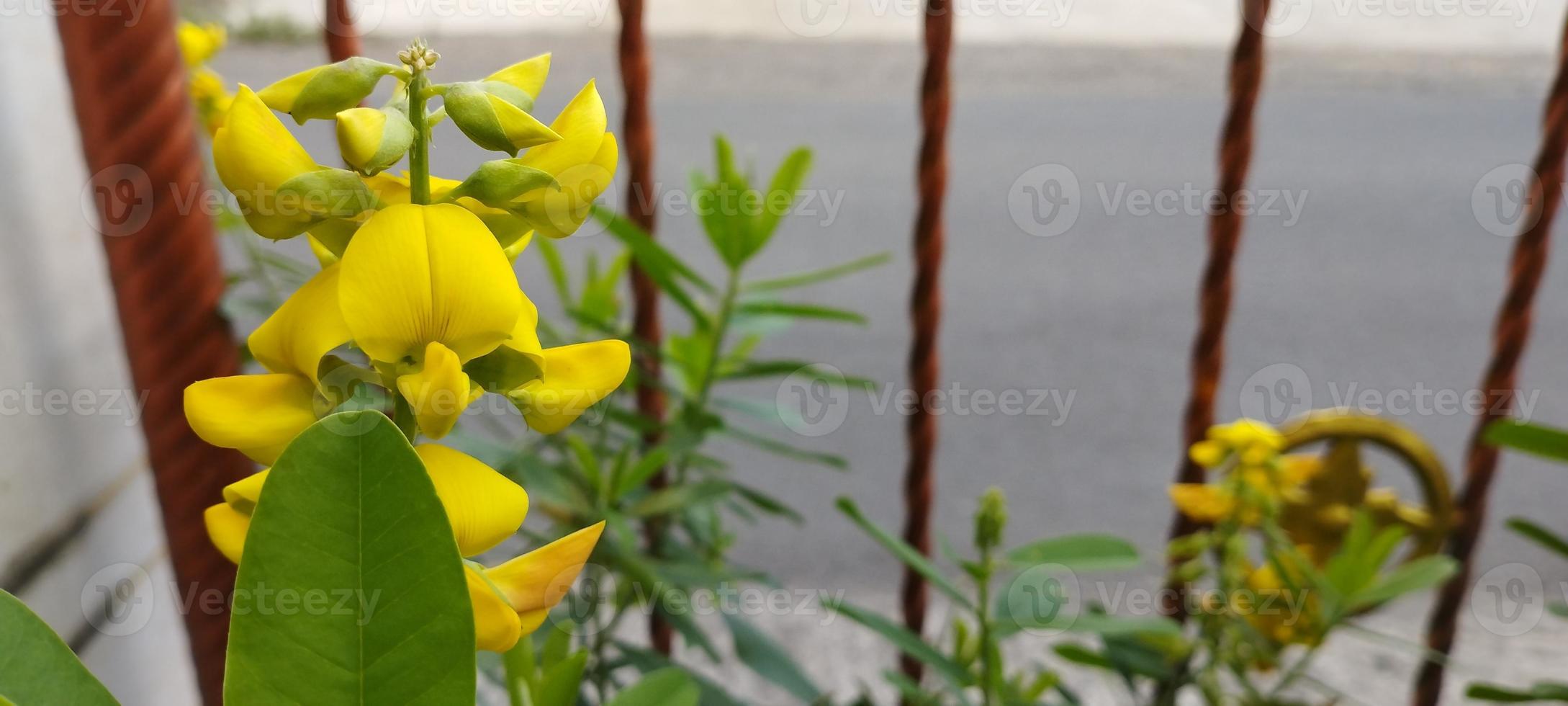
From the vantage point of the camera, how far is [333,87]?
26 centimetres

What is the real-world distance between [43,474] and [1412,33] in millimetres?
6800

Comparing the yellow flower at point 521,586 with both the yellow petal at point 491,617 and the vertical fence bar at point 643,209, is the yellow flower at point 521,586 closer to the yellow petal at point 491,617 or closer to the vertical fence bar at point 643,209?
the yellow petal at point 491,617

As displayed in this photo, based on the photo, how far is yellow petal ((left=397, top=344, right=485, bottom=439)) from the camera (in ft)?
0.82

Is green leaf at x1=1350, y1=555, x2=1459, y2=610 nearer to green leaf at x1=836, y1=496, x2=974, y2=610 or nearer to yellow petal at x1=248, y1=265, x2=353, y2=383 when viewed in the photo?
green leaf at x1=836, y1=496, x2=974, y2=610

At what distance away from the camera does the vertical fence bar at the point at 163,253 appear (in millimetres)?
583

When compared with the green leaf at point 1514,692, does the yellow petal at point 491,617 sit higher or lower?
higher

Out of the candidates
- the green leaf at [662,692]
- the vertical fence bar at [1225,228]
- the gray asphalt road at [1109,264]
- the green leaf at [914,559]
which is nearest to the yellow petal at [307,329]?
the green leaf at [662,692]

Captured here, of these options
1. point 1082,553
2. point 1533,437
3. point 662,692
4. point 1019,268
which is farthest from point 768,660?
point 1019,268

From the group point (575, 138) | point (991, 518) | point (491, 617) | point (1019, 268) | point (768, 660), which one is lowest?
point (1019, 268)

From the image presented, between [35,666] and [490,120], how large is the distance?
6.4 inches

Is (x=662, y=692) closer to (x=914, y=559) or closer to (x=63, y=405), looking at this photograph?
(x=914, y=559)

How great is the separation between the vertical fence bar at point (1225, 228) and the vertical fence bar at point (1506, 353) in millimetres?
164

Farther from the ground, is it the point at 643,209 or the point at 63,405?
the point at 643,209

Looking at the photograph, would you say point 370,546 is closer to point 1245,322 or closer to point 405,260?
point 405,260
